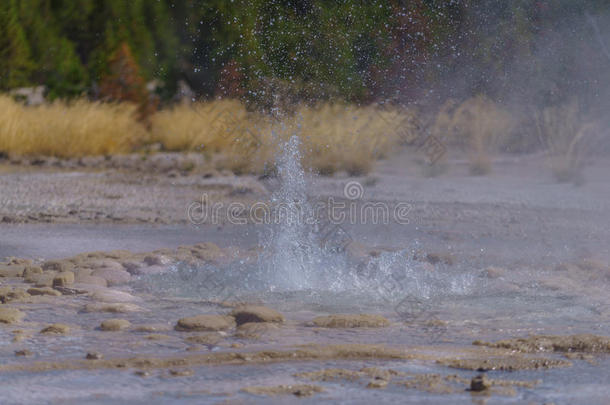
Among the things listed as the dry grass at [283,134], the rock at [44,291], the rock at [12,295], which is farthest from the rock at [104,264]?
the dry grass at [283,134]

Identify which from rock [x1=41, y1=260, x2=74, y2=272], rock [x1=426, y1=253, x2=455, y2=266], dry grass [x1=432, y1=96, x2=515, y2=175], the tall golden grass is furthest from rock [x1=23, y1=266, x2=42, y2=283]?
dry grass [x1=432, y1=96, x2=515, y2=175]

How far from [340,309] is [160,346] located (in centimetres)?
124

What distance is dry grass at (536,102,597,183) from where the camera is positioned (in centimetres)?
1147

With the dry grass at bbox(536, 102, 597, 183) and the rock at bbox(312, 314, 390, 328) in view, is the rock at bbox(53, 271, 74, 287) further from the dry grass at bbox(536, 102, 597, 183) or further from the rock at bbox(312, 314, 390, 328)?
the dry grass at bbox(536, 102, 597, 183)

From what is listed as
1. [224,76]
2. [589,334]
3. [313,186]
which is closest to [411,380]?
[589,334]

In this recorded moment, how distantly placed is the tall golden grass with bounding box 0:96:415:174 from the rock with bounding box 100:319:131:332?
24.4 ft

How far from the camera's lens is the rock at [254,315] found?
466 cm

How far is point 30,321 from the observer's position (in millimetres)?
4703

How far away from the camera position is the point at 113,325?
455 cm

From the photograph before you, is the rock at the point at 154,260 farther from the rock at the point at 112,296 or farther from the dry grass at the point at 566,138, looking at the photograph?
the dry grass at the point at 566,138

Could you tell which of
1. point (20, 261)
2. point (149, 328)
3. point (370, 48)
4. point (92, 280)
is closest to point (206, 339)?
point (149, 328)

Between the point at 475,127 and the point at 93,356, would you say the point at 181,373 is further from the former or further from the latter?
the point at 475,127

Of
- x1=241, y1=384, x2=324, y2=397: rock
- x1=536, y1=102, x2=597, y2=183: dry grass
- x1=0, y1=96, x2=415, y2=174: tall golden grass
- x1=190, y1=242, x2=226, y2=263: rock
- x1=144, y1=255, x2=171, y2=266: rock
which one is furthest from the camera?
x1=0, y1=96, x2=415, y2=174: tall golden grass

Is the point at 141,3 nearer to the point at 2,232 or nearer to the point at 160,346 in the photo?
the point at 2,232
